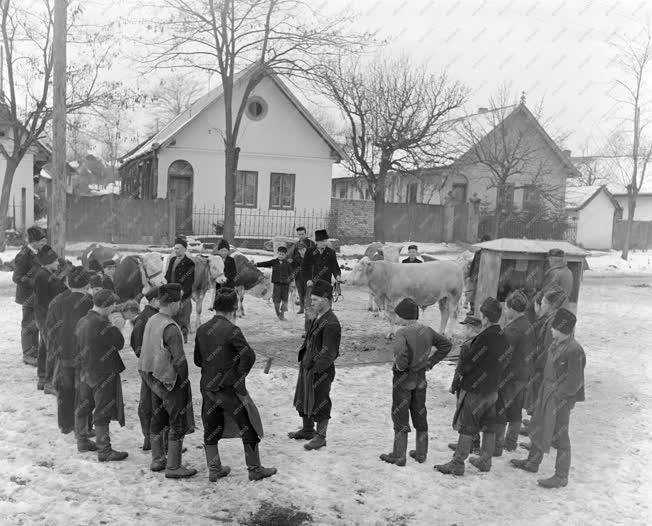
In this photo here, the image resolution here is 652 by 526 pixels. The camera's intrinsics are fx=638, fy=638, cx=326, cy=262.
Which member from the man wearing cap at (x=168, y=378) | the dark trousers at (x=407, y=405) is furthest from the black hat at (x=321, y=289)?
the man wearing cap at (x=168, y=378)

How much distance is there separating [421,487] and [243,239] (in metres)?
23.0

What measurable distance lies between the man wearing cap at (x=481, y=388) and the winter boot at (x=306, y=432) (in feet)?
4.75

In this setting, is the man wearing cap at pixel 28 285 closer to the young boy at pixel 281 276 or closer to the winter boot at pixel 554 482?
the young boy at pixel 281 276

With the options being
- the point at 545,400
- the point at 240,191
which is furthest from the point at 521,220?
the point at 545,400

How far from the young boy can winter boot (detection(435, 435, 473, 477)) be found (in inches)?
287

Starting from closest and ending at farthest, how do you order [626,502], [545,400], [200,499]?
[200,499] → [626,502] → [545,400]

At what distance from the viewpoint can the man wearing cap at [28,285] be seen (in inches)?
349

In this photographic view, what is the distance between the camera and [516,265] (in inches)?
467

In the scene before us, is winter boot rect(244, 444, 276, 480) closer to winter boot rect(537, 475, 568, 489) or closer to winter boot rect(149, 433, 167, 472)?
winter boot rect(149, 433, 167, 472)

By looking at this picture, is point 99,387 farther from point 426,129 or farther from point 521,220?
point 521,220

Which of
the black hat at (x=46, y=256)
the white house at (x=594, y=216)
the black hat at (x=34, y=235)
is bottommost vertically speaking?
the black hat at (x=46, y=256)

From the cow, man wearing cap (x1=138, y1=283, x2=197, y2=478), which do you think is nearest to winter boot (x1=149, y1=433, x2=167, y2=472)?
man wearing cap (x1=138, y1=283, x2=197, y2=478)

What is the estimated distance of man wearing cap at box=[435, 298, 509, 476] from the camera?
6188 millimetres

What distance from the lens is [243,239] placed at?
28.2m
